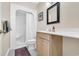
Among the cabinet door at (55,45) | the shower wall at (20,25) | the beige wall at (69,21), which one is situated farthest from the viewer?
the shower wall at (20,25)

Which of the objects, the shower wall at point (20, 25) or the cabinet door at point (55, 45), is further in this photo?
the shower wall at point (20, 25)

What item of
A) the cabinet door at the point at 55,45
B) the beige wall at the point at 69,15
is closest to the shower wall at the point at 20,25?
the beige wall at the point at 69,15

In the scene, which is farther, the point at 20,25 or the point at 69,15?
the point at 20,25

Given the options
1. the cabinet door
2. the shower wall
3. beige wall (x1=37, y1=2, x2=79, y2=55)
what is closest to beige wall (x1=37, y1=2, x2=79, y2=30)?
beige wall (x1=37, y1=2, x2=79, y2=55)

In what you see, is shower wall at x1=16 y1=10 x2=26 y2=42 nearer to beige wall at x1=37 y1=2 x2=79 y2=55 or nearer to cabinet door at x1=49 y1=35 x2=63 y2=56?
beige wall at x1=37 y1=2 x2=79 y2=55

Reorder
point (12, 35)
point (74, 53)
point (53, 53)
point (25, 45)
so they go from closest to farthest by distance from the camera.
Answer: point (74, 53), point (53, 53), point (12, 35), point (25, 45)

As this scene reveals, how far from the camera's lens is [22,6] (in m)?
2.73

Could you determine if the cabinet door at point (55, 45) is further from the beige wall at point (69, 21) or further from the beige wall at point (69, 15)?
the beige wall at point (69, 15)

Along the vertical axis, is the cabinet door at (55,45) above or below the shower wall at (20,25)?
below

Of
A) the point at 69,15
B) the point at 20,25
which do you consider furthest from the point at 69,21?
the point at 20,25

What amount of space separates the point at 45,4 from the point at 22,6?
0.62m

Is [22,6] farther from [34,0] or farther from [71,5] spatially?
[71,5]

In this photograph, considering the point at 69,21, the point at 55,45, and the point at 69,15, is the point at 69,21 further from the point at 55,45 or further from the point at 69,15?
the point at 55,45

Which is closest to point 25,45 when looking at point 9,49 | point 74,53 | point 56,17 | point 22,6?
point 9,49
